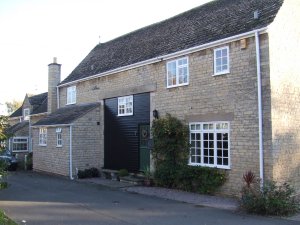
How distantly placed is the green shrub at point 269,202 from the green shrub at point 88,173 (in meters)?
11.4

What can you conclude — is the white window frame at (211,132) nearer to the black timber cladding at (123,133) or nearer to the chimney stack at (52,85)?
the black timber cladding at (123,133)

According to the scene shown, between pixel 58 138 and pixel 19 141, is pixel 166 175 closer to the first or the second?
pixel 58 138

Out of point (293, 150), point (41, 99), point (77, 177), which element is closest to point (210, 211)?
point (293, 150)

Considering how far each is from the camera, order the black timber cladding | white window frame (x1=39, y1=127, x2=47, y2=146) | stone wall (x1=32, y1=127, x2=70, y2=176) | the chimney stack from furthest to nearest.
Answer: the chimney stack, white window frame (x1=39, y1=127, x2=47, y2=146), stone wall (x1=32, y1=127, x2=70, y2=176), the black timber cladding

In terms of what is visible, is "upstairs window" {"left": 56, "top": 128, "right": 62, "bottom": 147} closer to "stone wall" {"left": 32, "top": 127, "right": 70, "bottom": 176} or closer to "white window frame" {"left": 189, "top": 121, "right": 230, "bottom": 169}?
"stone wall" {"left": 32, "top": 127, "right": 70, "bottom": 176}

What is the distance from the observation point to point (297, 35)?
14.9m

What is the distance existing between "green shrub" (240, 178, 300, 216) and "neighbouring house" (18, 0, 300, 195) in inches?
51.9

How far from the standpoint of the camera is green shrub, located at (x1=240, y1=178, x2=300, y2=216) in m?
11.5

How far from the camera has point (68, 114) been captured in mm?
24250

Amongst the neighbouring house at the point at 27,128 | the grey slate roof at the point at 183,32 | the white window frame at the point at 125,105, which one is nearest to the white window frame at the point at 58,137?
the grey slate roof at the point at 183,32

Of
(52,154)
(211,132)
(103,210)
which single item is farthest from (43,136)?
(103,210)

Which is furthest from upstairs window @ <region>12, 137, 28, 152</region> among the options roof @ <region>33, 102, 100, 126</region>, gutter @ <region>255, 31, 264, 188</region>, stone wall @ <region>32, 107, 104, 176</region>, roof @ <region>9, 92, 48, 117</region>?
gutter @ <region>255, 31, 264, 188</region>

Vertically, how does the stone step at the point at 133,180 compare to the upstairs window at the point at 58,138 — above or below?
below

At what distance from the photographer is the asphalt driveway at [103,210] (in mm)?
10633
